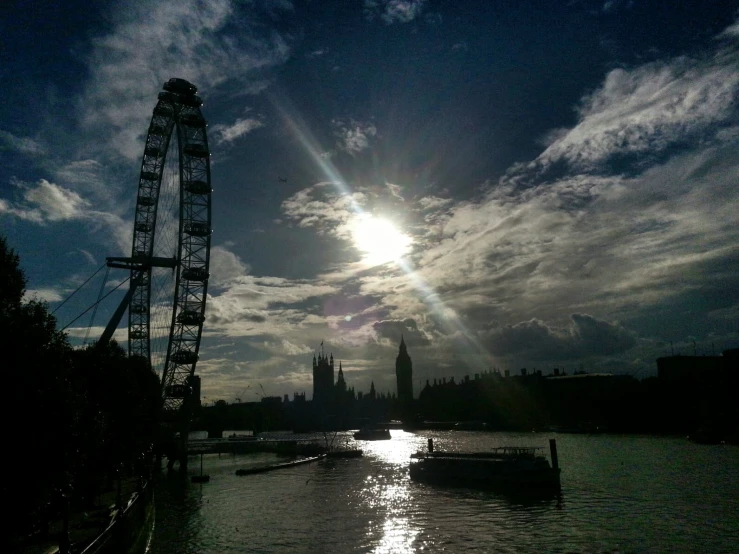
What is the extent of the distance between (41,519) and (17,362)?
6782mm

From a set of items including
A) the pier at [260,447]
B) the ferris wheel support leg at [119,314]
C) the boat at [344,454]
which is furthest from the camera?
the pier at [260,447]

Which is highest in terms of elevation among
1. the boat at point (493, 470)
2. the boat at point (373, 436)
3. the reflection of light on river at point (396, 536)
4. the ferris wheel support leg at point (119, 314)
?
the ferris wheel support leg at point (119, 314)

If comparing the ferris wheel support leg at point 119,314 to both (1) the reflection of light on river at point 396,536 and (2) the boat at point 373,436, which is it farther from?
(2) the boat at point 373,436

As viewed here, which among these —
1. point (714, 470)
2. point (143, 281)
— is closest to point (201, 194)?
point (143, 281)

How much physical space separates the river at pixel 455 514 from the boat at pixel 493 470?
2.54 m

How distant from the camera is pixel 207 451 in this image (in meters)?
112

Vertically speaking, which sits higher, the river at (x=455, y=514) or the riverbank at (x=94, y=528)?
the riverbank at (x=94, y=528)

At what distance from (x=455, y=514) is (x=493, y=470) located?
1823cm

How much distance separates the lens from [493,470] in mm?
61375

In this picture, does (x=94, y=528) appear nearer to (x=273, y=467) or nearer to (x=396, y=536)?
(x=396, y=536)

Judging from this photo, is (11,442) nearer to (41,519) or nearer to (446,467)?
(41,519)

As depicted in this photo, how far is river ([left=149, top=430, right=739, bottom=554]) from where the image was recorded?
34.7 metres

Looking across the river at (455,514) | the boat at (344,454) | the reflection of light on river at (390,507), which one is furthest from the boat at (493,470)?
the boat at (344,454)

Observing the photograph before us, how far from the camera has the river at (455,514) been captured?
34719mm
